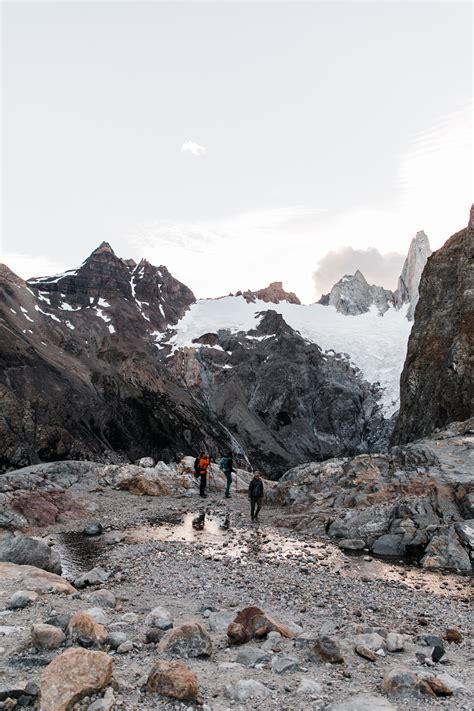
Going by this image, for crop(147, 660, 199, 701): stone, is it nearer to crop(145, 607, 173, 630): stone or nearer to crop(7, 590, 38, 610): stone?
crop(145, 607, 173, 630): stone

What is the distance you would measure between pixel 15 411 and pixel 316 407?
115 meters

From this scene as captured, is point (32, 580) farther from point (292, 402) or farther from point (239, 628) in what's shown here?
point (292, 402)

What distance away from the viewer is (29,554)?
14.6 meters

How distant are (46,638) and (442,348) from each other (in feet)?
178

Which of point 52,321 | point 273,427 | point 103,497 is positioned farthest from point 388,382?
point 103,497

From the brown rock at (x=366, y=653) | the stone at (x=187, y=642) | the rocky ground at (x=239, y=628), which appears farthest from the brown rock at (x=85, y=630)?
the brown rock at (x=366, y=653)

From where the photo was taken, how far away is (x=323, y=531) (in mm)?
22141

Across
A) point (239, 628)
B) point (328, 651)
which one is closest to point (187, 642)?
point (239, 628)

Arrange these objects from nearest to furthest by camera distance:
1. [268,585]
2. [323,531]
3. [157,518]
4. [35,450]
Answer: [268,585] < [323,531] < [157,518] < [35,450]

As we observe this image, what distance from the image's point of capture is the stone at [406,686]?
21.4 ft

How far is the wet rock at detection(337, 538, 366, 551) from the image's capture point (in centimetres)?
1959

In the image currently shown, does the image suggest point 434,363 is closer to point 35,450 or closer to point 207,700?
point 207,700

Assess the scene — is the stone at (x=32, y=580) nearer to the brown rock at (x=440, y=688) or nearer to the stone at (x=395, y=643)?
the stone at (x=395, y=643)

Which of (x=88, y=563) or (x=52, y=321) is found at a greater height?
(x=52, y=321)
